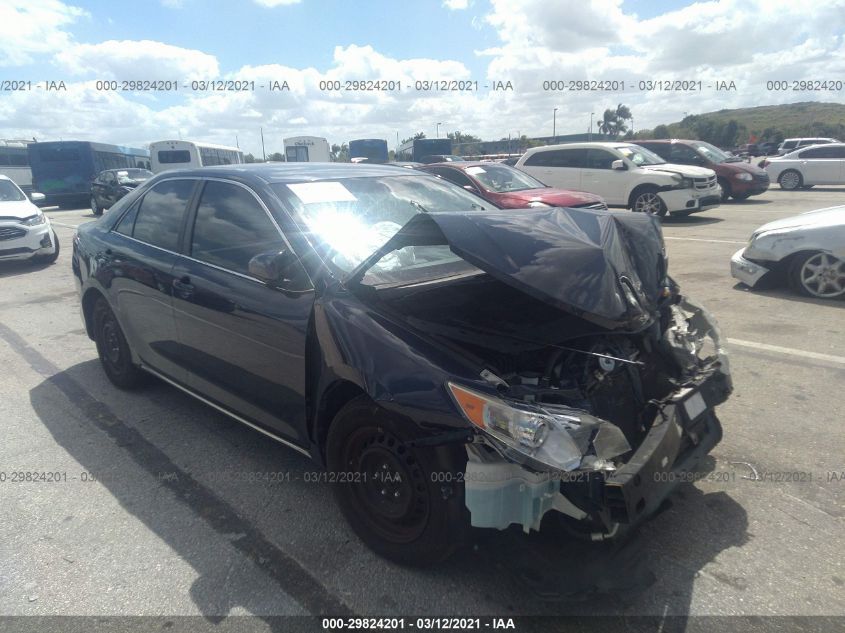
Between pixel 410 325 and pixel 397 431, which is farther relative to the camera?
pixel 410 325

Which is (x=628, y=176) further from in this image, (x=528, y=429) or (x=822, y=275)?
(x=528, y=429)

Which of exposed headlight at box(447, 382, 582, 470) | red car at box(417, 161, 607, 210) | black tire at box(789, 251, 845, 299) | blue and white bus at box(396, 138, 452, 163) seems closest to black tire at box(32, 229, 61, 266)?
red car at box(417, 161, 607, 210)

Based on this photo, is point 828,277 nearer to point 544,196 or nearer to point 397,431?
point 544,196

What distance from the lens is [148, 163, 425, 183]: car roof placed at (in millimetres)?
3537

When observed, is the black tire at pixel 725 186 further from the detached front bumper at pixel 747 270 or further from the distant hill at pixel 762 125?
the distant hill at pixel 762 125

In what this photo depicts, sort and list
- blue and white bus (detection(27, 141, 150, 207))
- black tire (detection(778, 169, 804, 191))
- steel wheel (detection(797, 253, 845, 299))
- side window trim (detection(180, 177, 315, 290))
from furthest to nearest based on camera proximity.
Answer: blue and white bus (detection(27, 141, 150, 207))
black tire (detection(778, 169, 804, 191))
steel wheel (detection(797, 253, 845, 299))
side window trim (detection(180, 177, 315, 290))

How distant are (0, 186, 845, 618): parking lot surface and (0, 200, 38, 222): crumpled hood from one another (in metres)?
7.33

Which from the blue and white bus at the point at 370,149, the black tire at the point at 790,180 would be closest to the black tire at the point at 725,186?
the black tire at the point at 790,180

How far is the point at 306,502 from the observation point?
3229 mm

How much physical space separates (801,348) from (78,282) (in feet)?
20.7

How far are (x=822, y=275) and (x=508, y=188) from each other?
18.6 ft

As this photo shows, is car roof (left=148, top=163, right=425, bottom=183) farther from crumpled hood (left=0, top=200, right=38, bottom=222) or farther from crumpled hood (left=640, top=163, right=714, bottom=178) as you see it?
crumpled hood (left=640, top=163, right=714, bottom=178)

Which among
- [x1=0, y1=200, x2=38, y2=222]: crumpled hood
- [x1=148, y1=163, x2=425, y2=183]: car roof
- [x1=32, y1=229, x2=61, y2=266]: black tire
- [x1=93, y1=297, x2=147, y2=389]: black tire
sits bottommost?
[x1=32, y1=229, x2=61, y2=266]: black tire

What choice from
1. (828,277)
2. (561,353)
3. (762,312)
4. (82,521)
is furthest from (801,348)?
(82,521)
